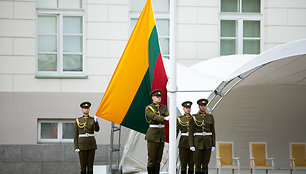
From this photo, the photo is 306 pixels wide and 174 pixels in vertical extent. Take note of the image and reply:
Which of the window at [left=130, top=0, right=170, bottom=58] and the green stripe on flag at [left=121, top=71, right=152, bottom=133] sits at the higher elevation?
the window at [left=130, top=0, right=170, bottom=58]

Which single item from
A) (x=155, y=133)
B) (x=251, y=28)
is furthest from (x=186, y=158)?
(x=251, y=28)

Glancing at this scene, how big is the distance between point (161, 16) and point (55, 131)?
361 cm

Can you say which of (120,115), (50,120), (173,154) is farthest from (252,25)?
(173,154)

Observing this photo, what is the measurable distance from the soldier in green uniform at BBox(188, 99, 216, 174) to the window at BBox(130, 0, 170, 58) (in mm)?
3941

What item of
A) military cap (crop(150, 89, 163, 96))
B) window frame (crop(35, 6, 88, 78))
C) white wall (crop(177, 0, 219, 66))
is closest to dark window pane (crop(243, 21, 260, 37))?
white wall (crop(177, 0, 219, 66))

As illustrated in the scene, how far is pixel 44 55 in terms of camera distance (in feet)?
39.3

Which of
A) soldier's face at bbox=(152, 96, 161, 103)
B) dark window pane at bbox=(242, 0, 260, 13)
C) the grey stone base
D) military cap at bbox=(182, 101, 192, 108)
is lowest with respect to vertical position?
the grey stone base

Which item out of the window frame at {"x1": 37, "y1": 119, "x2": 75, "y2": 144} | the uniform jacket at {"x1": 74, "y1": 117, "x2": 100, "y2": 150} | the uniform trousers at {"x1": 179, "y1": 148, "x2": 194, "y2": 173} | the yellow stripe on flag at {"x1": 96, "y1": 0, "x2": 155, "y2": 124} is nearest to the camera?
the yellow stripe on flag at {"x1": 96, "y1": 0, "x2": 155, "y2": 124}

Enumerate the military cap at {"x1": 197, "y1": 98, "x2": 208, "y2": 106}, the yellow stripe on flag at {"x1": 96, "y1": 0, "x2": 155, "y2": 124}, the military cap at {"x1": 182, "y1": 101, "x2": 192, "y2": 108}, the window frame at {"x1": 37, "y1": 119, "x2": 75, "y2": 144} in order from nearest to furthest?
the yellow stripe on flag at {"x1": 96, "y1": 0, "x2": 155, "y2": 124} → the military cap at {"x1": 197, "y1": 98, "x2": 208, "y2": 106} → the military cap at {"x1": 182, "y1": 101, "x2": 192, "y2": 108} → the window frame at {"x1": 37, "y1": 119, "x2": 75, "y2": 144}

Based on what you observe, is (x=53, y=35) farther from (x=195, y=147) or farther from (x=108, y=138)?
(x=195, y=147)

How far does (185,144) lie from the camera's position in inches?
346

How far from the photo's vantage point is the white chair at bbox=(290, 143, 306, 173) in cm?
1078

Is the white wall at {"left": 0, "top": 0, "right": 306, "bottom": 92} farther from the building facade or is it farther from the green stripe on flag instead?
the green stripe on flag

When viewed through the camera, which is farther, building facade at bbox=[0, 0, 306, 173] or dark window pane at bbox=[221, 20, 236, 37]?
dark window pane at bbox=[221, 20, 236, 37]
